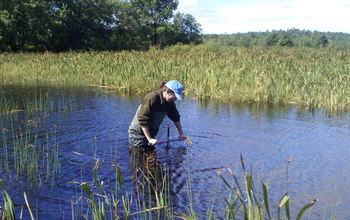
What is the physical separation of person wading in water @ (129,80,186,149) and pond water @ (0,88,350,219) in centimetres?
43

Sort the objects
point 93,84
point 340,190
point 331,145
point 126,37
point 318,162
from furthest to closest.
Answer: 1. point 126,37
2. point 93,84
3. point 331,145
4. point 318,162
5. point 340,190

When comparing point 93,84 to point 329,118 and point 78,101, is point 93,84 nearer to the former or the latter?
point 78,101

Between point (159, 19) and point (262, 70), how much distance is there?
2247 inches

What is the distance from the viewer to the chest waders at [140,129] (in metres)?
7.39

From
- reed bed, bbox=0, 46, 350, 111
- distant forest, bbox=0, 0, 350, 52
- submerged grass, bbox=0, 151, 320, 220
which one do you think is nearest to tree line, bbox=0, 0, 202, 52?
distant forest, bbox=0, 0, 350, 52

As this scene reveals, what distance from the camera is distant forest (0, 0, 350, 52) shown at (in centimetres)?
4344

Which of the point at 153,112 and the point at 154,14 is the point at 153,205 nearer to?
the point at 153,112

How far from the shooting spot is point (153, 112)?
23.7ft

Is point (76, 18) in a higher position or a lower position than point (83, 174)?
higher

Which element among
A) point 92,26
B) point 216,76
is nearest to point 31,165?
point 216,76

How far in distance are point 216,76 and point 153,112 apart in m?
7.93

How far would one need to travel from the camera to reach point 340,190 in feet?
20.1

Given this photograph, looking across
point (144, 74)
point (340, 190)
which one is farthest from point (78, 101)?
point (340, 190)

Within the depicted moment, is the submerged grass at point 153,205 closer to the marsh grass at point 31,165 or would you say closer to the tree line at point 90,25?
the marsh grass at point 31,165
